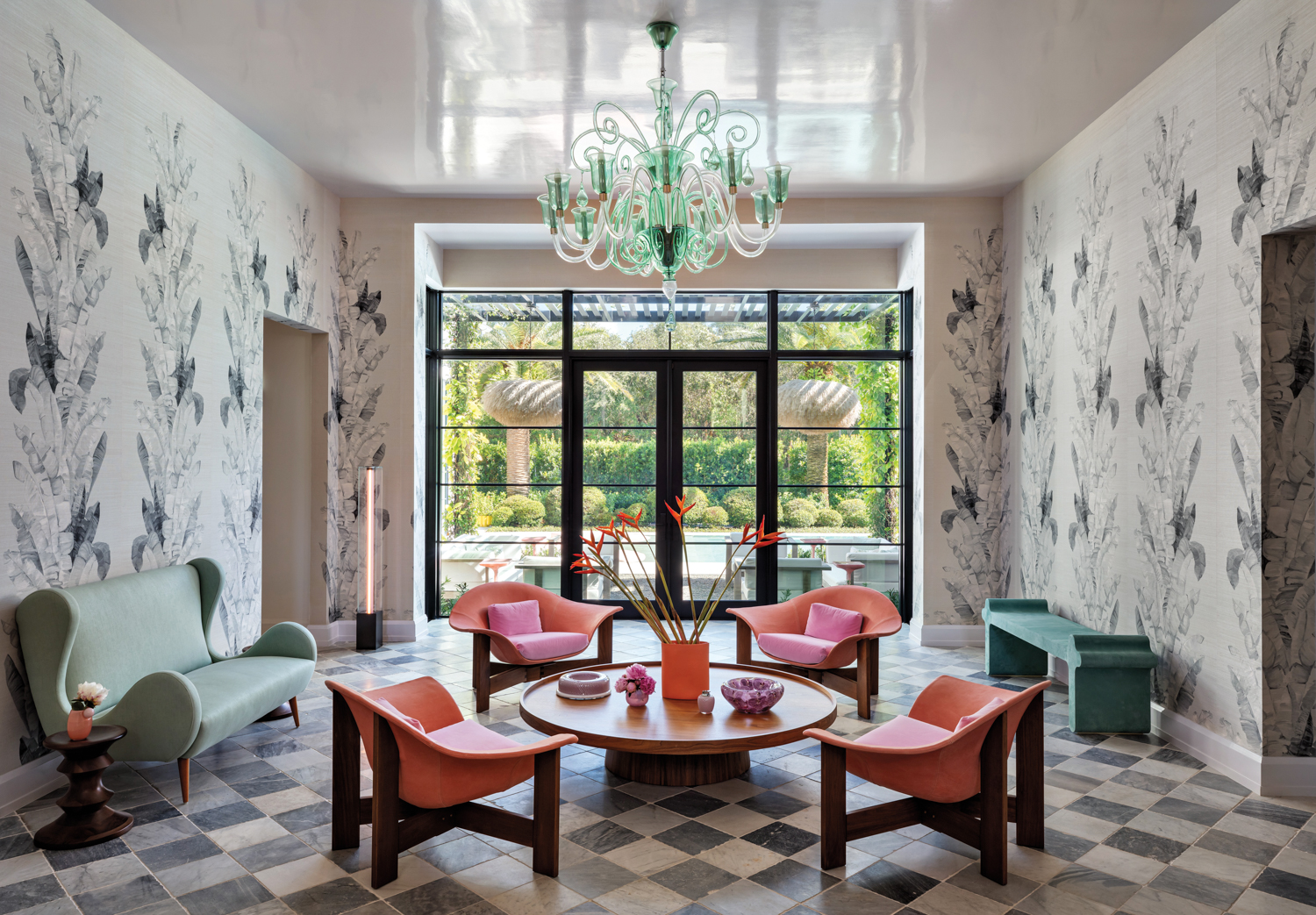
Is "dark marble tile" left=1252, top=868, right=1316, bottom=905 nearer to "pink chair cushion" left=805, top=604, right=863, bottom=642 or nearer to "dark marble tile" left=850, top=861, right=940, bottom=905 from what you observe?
"dark marble tile" left=850, top=861, right=940, bottom=905

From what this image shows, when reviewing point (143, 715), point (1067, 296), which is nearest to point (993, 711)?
point (143, 715)

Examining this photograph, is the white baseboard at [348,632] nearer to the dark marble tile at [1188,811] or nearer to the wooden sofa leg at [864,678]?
the wooden sofa leg at [864,678]

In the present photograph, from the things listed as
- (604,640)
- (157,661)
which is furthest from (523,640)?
(157,661)

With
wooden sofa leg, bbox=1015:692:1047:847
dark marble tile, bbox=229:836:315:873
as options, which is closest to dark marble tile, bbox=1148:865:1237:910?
wooden sofa leg, bbox=1015:692:1047:847

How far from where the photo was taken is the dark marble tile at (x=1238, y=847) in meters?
3.04

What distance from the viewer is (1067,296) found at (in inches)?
218

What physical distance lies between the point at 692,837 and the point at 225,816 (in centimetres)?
191

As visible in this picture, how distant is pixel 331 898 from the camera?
2.71 meters

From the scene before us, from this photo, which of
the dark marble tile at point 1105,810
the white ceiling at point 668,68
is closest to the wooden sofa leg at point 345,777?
the dark marble tile at point 1105,810

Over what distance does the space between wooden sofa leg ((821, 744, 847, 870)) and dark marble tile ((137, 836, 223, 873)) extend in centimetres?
222

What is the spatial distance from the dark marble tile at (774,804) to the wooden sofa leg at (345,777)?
1559 mm

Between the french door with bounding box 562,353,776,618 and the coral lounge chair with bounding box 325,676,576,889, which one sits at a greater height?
Result: the french door with bounding box 562,353,776,618

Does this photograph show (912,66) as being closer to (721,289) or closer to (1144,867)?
(721,289)

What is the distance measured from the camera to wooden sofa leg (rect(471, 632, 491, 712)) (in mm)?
4793
